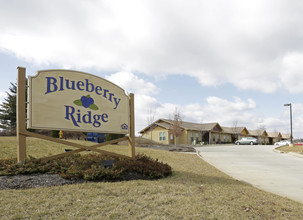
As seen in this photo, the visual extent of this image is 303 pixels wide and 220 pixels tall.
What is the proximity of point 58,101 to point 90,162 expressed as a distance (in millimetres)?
2340

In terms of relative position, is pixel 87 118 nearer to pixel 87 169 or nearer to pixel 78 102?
pixel 78 102

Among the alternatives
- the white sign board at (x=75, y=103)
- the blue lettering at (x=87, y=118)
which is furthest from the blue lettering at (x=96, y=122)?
the blue lettering at (x=87, y=118)

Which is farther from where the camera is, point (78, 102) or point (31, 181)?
point (78, 102)

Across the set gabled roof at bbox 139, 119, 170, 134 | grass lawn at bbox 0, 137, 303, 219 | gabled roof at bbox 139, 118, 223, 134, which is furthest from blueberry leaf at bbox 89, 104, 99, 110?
gabled roof at bbox 139, 119, 170, 134

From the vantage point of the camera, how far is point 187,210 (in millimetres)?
4520

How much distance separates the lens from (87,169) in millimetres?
6906

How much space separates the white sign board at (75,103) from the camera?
24.2 feet

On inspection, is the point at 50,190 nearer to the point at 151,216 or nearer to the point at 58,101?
the point at 151,216

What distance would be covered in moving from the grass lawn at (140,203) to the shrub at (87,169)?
52cm

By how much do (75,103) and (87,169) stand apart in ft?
8.12

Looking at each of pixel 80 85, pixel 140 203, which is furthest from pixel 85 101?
pixel 140 203

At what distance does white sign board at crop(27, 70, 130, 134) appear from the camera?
7.38m

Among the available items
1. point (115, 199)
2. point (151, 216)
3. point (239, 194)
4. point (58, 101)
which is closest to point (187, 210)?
point (151, 216)

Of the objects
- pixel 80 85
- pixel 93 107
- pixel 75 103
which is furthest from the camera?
pixel 93 107
